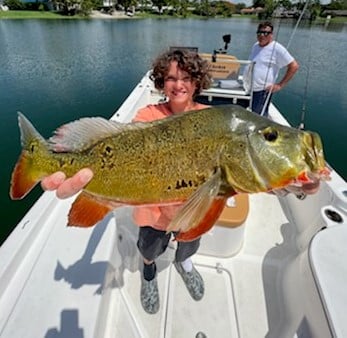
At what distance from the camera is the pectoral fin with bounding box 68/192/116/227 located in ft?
4.33

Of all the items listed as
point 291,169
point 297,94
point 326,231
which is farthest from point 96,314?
point 297,94

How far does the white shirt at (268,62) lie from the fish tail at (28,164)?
4.71 meters

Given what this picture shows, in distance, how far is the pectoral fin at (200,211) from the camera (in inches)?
43.6

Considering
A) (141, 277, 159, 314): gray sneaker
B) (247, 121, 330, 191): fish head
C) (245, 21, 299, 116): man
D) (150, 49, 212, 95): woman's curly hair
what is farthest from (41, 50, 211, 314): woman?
(245, 21, 299, 116): man

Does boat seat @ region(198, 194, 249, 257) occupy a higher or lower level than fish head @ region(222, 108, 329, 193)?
lower

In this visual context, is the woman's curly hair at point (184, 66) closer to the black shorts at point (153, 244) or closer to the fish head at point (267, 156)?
the fish head at point (267, 156)

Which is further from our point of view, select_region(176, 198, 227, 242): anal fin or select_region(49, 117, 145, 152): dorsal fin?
select_region(49, 117, 145, 152): dorsal fin

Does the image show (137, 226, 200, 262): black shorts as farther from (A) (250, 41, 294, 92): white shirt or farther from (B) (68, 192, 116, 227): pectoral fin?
(A) (250, 41, 294, 92): white shirt

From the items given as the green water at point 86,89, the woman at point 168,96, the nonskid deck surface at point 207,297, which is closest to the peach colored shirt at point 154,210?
the woman at point 168,96

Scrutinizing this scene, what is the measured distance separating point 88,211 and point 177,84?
912mm

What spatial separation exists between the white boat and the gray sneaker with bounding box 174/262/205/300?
0.06 m

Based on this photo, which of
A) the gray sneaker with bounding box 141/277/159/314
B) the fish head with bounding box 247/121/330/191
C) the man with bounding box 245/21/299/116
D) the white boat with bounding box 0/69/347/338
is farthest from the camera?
the man with bounding box 245/21/299/116

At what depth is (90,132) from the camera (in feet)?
4.18

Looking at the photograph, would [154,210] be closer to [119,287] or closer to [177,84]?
[177,84]
